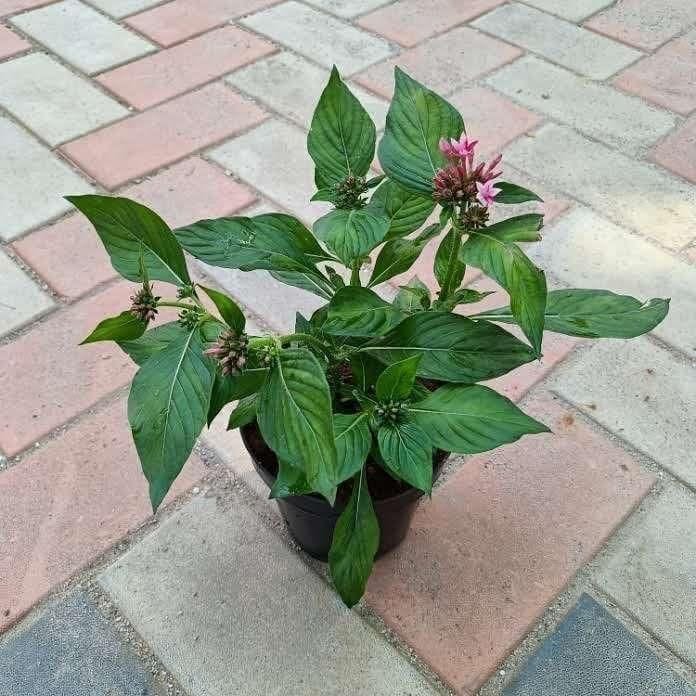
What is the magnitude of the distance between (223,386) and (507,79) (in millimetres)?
1848

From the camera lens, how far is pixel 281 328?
1780 millimetres

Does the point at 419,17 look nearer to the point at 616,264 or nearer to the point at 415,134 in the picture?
the point at 616,264

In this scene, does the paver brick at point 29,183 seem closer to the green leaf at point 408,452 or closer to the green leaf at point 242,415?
the green leaf at point 242,415

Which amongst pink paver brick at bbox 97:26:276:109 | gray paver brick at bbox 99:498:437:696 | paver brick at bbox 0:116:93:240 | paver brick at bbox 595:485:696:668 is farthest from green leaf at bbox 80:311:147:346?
pink paver brick at bbox 97:26:276:109

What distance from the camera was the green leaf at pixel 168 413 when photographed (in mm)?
843

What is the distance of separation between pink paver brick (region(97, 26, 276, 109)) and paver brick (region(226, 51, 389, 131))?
6cm

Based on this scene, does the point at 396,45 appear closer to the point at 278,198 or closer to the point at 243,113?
the point at 243,113

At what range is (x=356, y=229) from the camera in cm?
97

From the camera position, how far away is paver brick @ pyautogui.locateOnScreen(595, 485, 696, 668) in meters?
1.35

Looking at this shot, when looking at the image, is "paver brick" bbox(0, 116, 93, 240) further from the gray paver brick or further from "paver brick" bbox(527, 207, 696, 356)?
"paver brick" bbox(527, 207, 696, 356)

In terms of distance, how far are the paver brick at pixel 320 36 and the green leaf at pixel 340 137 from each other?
57.6 inches

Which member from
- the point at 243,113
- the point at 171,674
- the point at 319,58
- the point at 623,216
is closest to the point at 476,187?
the point at 171,674

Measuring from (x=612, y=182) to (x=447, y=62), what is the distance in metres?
0.70

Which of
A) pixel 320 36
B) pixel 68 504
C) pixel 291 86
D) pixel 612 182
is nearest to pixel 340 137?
pixel 68 504
